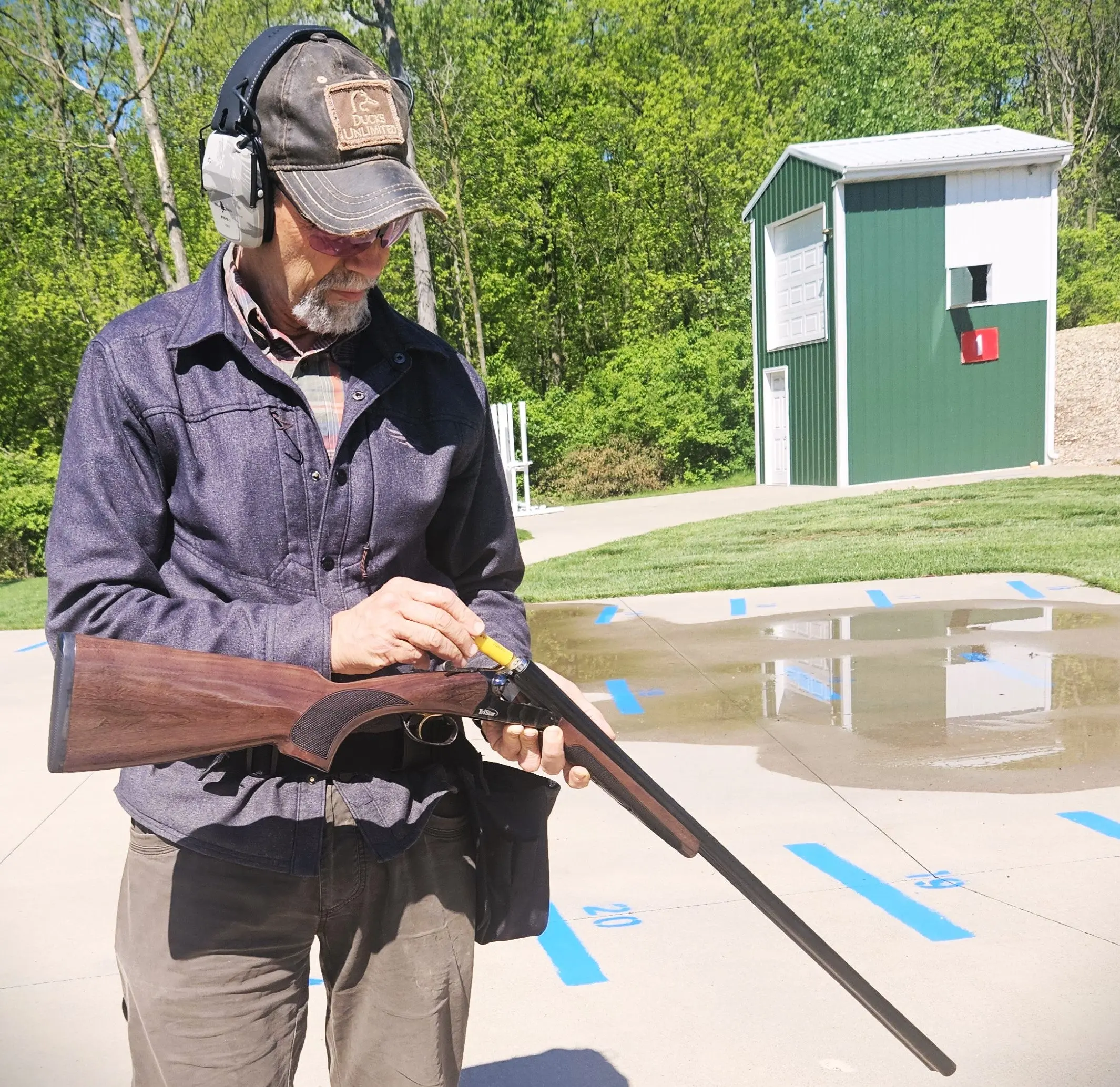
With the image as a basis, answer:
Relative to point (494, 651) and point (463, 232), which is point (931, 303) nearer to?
point (463, 232)

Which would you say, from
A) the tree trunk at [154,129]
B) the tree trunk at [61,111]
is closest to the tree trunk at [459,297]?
the tree trunk at [61,111]

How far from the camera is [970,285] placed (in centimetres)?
1931

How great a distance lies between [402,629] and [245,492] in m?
0.35

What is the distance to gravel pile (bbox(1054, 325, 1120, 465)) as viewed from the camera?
Result: 20.3 meters

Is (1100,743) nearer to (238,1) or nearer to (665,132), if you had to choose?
(665,132)

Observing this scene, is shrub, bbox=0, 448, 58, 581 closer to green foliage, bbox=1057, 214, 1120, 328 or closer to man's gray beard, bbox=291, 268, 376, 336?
man's gray beard, bbox=291, 268, 376, 336

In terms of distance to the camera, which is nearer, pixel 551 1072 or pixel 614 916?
pixel 551 1072

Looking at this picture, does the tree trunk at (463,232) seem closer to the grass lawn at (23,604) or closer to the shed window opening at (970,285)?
the shed window opening at (970,285)

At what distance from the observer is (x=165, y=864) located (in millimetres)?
1796

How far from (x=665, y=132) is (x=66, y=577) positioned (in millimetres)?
31405

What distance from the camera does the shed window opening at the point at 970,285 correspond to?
757 inches

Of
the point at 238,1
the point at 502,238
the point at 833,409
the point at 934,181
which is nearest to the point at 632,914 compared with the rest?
the point at 833,409

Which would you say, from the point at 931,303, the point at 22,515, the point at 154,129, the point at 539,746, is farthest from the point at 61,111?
the point at 539,746

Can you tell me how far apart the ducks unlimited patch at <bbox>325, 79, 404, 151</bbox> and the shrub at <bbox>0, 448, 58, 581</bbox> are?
15059 millimetres
